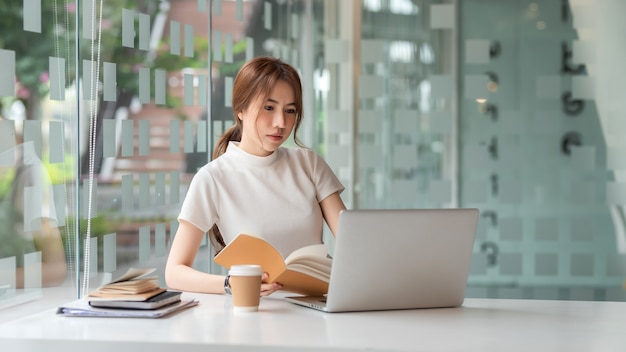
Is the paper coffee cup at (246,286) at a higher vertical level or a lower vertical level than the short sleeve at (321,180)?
lower

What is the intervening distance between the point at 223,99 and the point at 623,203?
286 cm

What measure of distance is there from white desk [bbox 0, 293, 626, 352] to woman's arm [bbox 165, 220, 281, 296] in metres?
0.17

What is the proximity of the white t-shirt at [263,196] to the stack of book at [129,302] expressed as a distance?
0.63 meters

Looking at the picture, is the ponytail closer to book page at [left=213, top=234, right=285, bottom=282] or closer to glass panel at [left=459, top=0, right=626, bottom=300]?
book page at [left=213, top=234, right=285, bottom=282]

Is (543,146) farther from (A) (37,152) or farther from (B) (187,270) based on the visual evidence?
(A) (37,152)

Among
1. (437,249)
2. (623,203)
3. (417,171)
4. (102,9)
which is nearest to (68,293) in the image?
(102,9)

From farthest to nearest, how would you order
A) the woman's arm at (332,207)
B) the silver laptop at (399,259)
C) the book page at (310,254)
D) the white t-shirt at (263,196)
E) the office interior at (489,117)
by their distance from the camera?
the office interior at (489,117) < the woman's arm at (332,207) < the white t-shirt at (263,196) < the book page at (310,254) < the silver laptop at (399,259)

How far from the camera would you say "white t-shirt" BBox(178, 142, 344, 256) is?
2842 mm

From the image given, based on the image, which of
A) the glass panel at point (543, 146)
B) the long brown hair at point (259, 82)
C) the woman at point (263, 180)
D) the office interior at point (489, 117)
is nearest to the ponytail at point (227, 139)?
the woman at point (263, 180)

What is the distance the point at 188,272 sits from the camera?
2.50 metres

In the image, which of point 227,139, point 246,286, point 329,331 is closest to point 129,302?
point 246,286

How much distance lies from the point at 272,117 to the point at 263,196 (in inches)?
10.6

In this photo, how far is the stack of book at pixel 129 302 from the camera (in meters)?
2.05

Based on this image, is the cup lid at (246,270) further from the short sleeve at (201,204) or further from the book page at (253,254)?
the short sleeve at (201,204)
